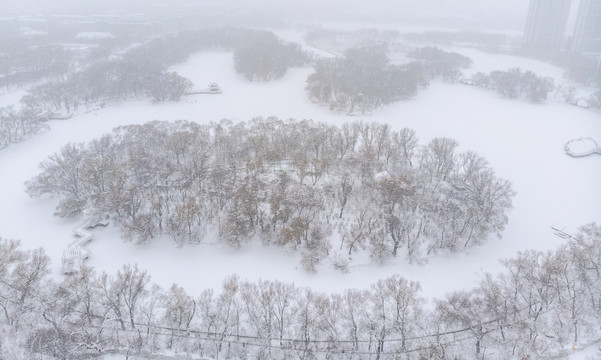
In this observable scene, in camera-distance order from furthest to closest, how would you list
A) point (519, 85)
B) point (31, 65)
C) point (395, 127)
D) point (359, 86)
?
1. point (31, 65)
2. point (519, 85)
3. point (359, 86)
4. point (395, 127)

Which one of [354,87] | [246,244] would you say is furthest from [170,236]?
[354,87]

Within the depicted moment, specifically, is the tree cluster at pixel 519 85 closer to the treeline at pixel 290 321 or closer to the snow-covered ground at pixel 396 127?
the snow-covered ground at pixel 396 127

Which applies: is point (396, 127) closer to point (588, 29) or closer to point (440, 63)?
point (440, 63)

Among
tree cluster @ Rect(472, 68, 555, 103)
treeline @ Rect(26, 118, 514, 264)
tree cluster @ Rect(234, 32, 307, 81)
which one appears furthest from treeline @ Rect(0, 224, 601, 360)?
tree cluster @ Rect(234, 32, 307, 81)

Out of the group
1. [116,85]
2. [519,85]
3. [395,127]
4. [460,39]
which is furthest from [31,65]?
[460,39]

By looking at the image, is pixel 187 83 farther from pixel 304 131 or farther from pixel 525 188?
pixel 525 188

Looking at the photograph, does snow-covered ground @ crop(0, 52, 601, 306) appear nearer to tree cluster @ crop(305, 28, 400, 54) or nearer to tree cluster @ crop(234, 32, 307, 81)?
tree cluster @ crop(234, 32, 307, 81)

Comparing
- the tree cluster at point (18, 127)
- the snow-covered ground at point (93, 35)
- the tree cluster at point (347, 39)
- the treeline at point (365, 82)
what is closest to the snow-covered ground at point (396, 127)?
the tree cluster at point (18, 127)
